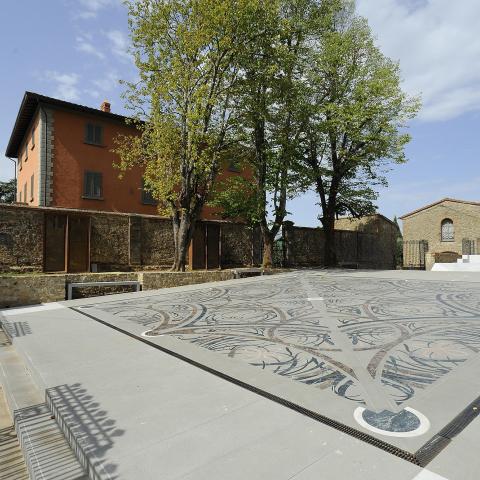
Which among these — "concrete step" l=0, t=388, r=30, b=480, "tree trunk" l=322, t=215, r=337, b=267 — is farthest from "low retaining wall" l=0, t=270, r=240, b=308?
"tree trunk" l=322, t=215, r=337, b=267

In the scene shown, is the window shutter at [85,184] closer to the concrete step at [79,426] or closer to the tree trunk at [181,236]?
the tree trunk at [181,236]

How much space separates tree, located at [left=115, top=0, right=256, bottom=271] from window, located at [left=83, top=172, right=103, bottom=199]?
5.53 meters

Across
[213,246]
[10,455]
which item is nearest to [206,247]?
[213,246]

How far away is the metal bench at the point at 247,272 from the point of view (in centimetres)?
1522

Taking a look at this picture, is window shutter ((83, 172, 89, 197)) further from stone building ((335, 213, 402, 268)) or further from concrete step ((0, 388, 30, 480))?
stone building ((335, 213, 402, 268))

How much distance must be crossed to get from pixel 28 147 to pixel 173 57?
12.5 meters

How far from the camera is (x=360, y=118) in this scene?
17156 mm

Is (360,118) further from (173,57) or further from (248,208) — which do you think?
(173,57)

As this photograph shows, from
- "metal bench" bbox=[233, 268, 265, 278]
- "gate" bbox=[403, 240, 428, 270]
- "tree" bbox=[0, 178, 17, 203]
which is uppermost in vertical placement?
"tree" bbox=[0, 178, 17, 203]

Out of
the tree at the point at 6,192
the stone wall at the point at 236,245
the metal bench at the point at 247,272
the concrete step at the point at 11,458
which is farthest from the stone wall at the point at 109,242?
the tree at the point at 6,192

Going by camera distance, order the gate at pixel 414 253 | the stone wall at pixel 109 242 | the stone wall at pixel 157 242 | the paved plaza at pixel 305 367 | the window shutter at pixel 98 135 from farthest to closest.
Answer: the gate at pixel 414 253
the window shutter at pixel 98 135
the stone wall at pixel 157 242
the stone wall at pixel 109 242
the paved plaza at pixel 305 367

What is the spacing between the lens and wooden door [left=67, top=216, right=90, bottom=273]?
12547 millimetres

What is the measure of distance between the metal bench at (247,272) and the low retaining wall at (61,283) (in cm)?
153

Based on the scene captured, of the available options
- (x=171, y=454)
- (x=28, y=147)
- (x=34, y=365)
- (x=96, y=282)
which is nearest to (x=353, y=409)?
(x=171, y=454)
